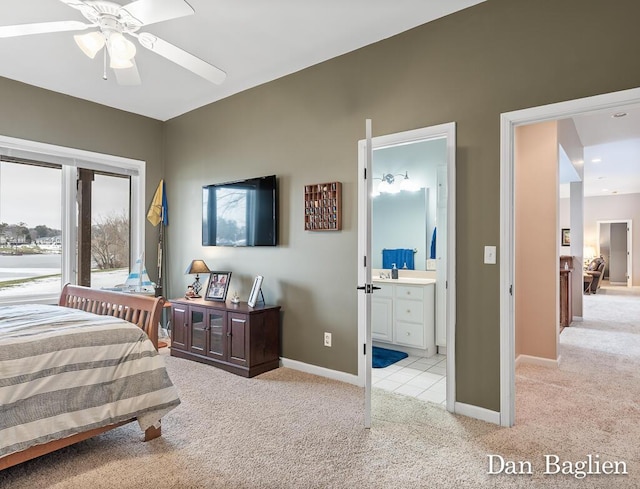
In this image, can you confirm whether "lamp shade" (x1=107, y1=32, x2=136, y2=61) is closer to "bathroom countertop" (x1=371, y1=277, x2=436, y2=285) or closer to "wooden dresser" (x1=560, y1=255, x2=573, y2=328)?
"bathroom countertop" (x1=371, y1=277, x2=436, y2=285)

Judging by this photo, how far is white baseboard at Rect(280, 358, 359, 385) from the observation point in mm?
3399

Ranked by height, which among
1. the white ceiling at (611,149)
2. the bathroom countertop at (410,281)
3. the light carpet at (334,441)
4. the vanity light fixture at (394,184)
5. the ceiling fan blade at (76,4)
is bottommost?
the light carpet at (334,441)

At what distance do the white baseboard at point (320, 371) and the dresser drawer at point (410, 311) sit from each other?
120 cm

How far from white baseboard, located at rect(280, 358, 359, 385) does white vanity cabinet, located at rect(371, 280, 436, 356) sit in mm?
922

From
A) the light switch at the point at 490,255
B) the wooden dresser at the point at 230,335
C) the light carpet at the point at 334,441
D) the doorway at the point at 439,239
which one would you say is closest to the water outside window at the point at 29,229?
the wooden dresser at the point at 230,335

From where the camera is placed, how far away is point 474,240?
275 cm

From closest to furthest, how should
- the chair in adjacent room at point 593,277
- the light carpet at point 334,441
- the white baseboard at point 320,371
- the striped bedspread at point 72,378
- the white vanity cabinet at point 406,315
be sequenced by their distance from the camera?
the striped bedspread at point 72,378 < the light carpet at point 334,441 < the white baseboard at point 320,371 < the white vanity cabinet at point 406,315 < the chair in adjacent room at point 593,277

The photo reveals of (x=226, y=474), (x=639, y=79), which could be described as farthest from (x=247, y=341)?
(x=639, y=79)

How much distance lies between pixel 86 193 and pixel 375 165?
131 inches

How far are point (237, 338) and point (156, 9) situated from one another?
8.37 feet

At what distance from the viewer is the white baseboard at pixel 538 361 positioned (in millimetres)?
3947

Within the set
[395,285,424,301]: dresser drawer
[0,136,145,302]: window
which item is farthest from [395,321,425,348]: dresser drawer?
[0,136,145,302]: window

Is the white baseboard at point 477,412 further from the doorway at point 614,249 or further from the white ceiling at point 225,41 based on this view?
the doorway at point 614,249

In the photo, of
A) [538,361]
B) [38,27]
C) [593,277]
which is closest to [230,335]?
[38,27]
